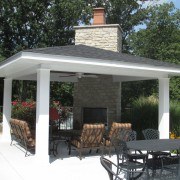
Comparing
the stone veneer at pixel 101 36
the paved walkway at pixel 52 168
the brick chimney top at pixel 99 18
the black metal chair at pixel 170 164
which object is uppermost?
the brick chimney top at pixel 99 18

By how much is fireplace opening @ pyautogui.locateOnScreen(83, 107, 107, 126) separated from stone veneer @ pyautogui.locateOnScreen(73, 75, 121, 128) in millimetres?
156

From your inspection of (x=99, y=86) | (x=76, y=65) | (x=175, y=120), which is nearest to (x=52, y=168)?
(x=76, y=65)

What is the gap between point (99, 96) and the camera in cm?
1412

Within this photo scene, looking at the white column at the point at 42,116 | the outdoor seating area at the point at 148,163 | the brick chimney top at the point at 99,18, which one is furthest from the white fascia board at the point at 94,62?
the brick chimney top at the point at 99,18

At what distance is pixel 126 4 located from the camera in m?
28.6

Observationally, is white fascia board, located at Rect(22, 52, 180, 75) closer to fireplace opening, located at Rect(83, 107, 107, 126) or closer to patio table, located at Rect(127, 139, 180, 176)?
patio table, located at Rect(127, 139, 180, 176)

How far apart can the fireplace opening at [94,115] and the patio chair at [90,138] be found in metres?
4.32

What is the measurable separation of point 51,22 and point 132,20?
8339 mm

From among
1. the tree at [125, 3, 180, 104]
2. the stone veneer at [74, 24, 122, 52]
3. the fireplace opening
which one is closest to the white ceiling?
the fireplace opening

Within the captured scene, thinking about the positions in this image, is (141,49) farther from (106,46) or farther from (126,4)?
(106,46)

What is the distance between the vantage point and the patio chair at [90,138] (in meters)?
9.09

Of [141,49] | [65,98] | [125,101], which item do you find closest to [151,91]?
[125,101]

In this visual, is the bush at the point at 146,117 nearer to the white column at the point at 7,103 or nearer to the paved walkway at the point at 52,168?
the paved walkway at the point at 52,168

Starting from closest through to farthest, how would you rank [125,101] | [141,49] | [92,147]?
1. [92,147]
2. [125,101]
3. [141,49]
